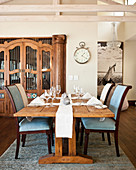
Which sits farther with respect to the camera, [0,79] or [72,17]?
[0,79]

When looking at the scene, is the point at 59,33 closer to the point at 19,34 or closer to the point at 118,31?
the point at 19,34

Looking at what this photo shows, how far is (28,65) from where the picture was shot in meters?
4.45

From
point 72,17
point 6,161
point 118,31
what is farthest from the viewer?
point 118,31

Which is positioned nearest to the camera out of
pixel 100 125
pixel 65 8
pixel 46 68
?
pixel 100 125

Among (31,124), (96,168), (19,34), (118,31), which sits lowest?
(96,168)

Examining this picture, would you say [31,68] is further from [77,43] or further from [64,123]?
[64,123]

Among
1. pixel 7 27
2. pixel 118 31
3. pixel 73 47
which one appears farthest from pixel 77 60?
pixel 118 31

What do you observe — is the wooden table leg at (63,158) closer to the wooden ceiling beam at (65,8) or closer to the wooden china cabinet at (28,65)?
the wooden china cabinet at (28,65)

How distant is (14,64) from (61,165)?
3195mm

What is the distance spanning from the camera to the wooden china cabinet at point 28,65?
4.38 metres

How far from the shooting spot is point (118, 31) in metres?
6.66

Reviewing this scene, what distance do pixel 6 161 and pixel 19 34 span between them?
3.24 m

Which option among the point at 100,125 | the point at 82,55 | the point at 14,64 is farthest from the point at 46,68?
the point at 100,125

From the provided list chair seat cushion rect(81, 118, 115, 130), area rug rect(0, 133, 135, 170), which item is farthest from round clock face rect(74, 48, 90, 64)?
chair seat cushion rect(81, 118, 115, 130)
